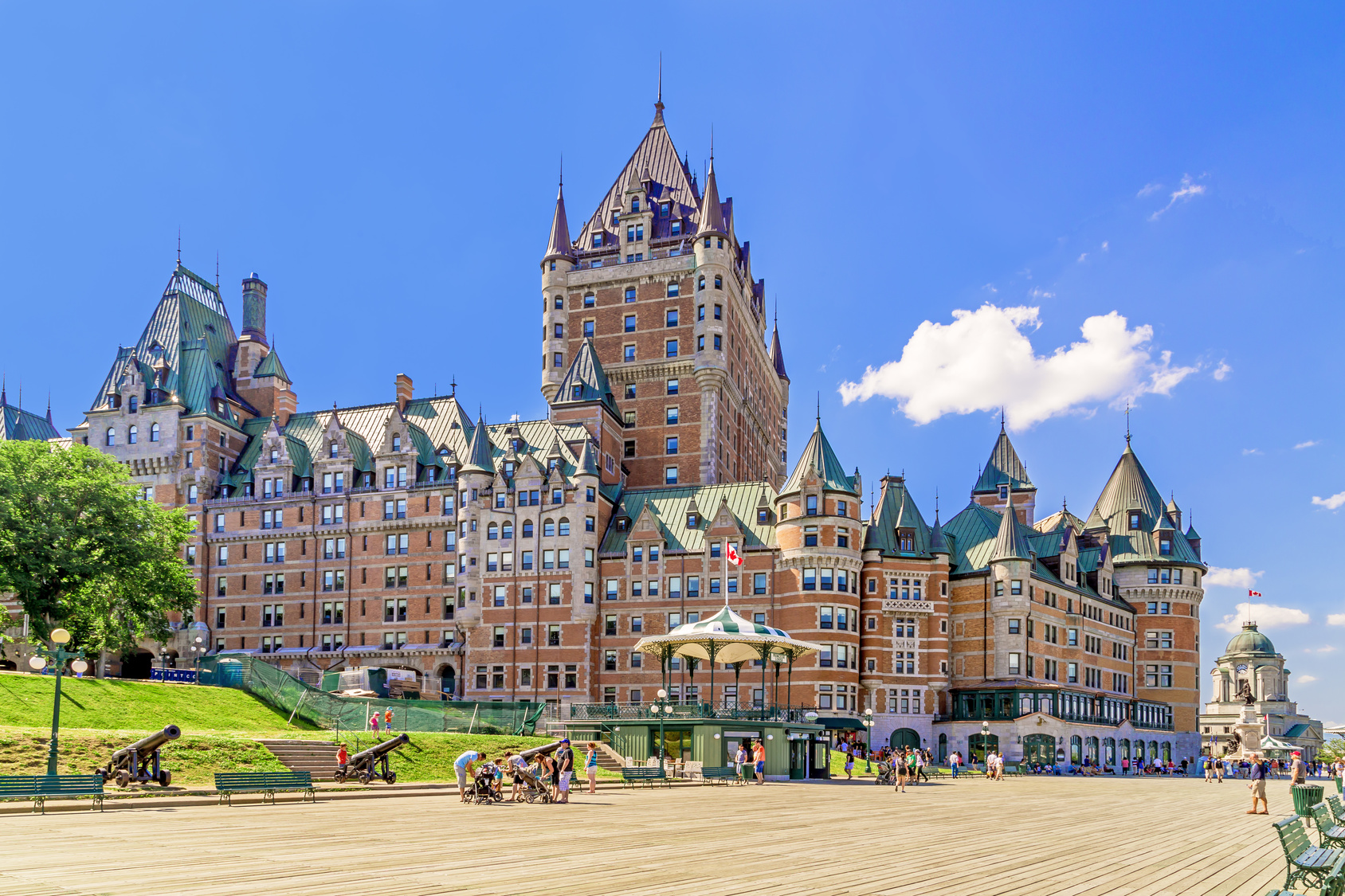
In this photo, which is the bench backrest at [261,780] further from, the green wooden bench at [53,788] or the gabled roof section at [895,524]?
the gabled roof section at [895,524]

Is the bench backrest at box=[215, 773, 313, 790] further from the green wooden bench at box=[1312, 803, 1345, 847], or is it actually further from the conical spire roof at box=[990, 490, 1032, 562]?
the conical spire roof at box=[990, 490, 1032, 562]

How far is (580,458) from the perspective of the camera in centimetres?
9512

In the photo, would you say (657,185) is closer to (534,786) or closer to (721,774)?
(721,774)

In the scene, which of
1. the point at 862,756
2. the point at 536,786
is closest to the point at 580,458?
the point at 862,756

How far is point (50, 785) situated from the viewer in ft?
102

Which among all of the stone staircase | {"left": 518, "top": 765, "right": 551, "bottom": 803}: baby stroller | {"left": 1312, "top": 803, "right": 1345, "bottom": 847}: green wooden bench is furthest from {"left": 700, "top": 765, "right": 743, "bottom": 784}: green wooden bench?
{"left": 1312, "top": 803, "right": 1345, "bottom": 847}: green wooden bench

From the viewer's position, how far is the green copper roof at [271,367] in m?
111

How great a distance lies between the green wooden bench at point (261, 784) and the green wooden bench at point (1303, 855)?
87.2ft

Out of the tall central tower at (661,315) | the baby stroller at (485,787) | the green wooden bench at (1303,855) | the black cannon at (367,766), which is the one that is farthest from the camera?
the tall central tower at (661,315)

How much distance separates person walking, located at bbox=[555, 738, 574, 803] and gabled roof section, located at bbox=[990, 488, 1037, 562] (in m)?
62.5

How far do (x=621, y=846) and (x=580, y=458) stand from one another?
72.3m

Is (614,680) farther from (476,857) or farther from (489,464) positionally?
(476,857)

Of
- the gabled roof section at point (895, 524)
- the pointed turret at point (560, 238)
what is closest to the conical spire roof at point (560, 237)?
the pointed turret at point (560, 238)

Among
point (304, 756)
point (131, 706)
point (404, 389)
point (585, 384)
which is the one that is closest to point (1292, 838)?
point (304, 756)
